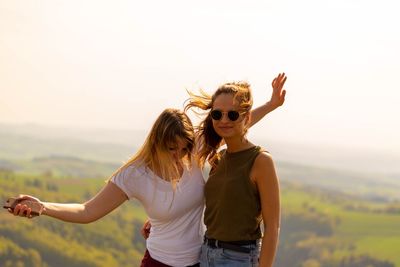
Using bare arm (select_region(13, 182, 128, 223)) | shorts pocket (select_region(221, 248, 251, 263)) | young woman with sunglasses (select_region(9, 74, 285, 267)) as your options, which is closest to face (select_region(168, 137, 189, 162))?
young woman with sunglasses (select_region(9, 74, 285, 267))

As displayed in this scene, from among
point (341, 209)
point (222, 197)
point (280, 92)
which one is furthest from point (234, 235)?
point (341, 209)

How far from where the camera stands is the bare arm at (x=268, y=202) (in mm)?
5684

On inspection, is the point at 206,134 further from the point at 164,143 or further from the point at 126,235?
the point at 126,235

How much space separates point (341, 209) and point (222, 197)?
174 m

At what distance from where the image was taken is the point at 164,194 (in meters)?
6.22

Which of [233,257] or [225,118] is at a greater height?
[225,118]

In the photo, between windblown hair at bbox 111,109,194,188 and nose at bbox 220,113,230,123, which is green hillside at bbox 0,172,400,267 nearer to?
windblown hair at bbox 111,109,194,188

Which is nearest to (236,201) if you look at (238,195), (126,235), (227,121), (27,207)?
→ (238,195)

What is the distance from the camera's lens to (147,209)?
6316 millimetres

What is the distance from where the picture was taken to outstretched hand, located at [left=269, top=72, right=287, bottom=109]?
23.9 feet

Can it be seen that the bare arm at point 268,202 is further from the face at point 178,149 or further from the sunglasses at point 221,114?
the face at point 178,149

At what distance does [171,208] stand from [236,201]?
0.62 metres

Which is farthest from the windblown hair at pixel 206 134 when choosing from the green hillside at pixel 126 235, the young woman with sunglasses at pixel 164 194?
the green hillside at pixel 126 235

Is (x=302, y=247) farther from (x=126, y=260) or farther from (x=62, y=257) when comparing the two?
(x=62, y=257)
